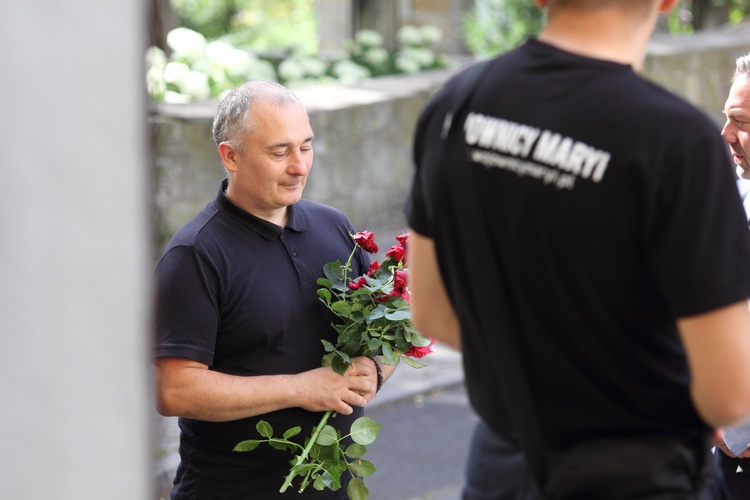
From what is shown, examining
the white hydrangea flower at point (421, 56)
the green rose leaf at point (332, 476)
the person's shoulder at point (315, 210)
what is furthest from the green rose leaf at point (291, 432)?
the white hydrangea flower at point (421, 56)

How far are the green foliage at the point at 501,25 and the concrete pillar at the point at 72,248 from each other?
15.0 metres

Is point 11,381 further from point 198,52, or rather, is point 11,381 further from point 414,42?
point 414,42

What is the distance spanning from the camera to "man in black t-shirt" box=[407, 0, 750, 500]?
1687 mm

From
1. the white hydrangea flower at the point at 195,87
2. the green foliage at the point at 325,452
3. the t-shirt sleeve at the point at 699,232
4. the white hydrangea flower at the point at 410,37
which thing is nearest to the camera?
the t-shirt sleeve at the point at 699,232

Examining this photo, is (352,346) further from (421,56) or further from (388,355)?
(421,56)

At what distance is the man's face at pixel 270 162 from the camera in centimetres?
304

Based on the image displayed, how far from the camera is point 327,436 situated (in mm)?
2980

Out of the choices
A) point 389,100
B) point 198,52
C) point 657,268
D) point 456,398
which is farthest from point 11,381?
point 198,52

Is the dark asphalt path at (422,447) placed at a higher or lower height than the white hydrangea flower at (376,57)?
lower

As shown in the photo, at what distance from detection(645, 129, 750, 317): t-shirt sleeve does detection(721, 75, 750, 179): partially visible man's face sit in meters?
1.39

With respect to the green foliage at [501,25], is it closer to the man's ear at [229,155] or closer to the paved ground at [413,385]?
the paved ground at [413,385]

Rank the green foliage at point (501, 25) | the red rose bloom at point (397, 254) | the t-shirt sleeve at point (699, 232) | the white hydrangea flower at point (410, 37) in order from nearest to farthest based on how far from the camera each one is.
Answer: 1. the t-shirt sleeve at point (699, 232)
2. the red rose bloom at point (397, 254)
3. the white hydrangea flower at point (410, 37)
4. the green foliage at point (501, 25)

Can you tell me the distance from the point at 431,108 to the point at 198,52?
9.09m

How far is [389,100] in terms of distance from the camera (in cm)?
1005
